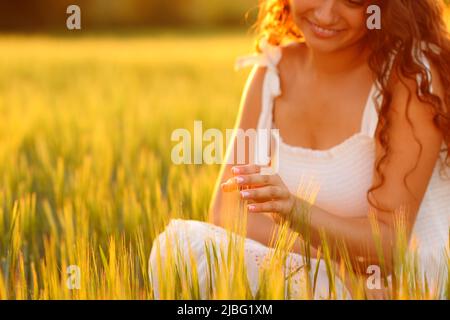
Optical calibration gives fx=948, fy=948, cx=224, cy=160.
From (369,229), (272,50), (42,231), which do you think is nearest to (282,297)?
(369,229)

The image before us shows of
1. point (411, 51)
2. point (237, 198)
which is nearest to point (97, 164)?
point (237, 198)

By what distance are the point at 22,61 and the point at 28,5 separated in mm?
11252

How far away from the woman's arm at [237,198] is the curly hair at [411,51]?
31 centimetres

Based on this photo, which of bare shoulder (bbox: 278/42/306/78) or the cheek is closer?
the cheek

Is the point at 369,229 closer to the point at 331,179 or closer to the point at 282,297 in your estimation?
the point at 331,179

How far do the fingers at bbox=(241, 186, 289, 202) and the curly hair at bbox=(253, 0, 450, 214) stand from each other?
40 centimetres

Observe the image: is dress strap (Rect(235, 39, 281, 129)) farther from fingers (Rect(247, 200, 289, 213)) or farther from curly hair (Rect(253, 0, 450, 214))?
fingers (Rect(247, 200, 289, 213))

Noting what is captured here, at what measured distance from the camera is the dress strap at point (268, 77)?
2.41 metres

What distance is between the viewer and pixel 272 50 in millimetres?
2447

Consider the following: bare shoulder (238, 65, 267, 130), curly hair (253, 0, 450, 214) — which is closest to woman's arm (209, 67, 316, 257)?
bare shoulder (238, 65, 267, 130)

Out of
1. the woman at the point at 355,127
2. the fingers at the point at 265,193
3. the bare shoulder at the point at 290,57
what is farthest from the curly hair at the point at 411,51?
the fingers at the point at 265,193

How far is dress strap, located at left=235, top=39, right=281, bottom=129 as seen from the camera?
2406mm

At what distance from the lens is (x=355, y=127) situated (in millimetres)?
2262

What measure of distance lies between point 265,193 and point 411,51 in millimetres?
545
